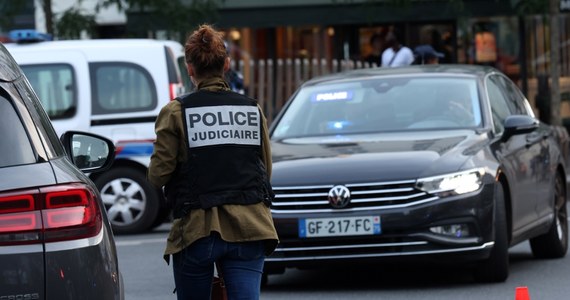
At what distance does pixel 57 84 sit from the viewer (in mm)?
14688

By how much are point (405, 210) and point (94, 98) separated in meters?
6.19

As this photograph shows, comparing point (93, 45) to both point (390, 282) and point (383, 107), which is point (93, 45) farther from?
point (390, 282)

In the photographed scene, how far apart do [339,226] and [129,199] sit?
5.74 m

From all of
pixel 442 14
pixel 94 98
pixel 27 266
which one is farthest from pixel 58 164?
pixel 442 14

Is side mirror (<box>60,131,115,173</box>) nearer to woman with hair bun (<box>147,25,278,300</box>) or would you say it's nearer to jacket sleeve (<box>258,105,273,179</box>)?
woman with hair bun (<box>147,25,278,300</box>)

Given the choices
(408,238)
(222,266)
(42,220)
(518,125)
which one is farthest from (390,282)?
(42,220)

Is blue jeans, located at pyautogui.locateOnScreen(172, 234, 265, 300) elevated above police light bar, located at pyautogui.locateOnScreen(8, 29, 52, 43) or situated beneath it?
situated beneath

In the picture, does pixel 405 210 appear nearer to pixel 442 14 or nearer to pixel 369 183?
pixel 369 183

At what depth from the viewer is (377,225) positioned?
911cm

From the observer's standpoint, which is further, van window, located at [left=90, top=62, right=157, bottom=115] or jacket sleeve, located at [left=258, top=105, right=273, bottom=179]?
van window, located at [left=90, top=62, right=157, bottom=115]

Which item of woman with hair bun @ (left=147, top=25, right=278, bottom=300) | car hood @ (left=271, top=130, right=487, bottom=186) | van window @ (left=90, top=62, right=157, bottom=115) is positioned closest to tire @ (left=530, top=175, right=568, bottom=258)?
car hood @ (left=271, top=130, right=487, bottom=186)

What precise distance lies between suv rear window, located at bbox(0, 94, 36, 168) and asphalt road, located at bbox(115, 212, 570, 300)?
4827mm

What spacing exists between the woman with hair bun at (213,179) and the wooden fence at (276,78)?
54.4 feet

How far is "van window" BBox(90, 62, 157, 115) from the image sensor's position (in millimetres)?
14617
